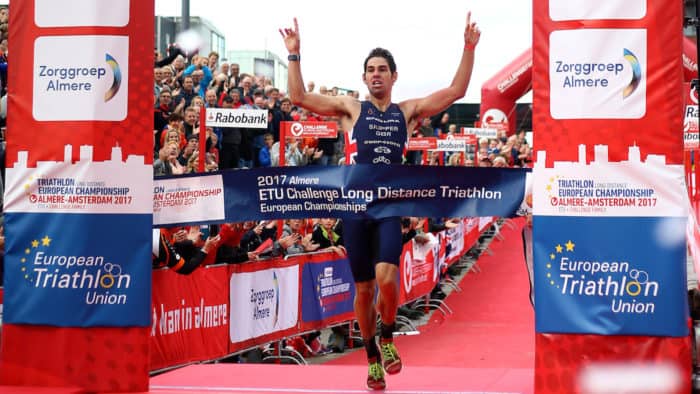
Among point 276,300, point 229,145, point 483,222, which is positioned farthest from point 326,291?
point 483,222

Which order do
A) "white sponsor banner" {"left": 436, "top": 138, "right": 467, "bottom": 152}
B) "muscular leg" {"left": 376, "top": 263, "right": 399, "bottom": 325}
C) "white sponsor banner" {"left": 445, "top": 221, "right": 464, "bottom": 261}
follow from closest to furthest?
"muscular leg" {"left": 376, "top": 263, "right": 399, "bottom": 325}, "white sponsor banner" {"left": 445, "top": 221, "right": 464, "bottom": 261}, "white sponsor banner" {"left": 436, "top": 138, "right": 467, "bottom": 152}

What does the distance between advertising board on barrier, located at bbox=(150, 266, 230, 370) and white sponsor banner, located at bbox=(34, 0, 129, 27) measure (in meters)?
2.64

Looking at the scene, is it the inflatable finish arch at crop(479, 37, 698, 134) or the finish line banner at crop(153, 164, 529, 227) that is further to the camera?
the inflatable finish arch at crop(479, 37, 698, 134)

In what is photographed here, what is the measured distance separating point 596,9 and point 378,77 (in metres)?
1.65

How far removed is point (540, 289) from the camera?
20.5 ft

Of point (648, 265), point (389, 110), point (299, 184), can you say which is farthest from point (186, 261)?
point (648, 265)

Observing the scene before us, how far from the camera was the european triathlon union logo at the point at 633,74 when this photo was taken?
19.9 feet

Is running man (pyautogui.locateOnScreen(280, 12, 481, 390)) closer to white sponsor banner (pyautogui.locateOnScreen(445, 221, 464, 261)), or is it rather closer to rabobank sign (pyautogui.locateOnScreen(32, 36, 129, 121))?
rabobank sign (pyautogui.locateOnScreen(32, 36, 129, 121))

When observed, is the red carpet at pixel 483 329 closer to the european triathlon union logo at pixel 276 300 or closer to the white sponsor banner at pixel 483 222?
the european triathlon union logo at pixel 276 300

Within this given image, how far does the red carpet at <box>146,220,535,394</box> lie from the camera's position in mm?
6934

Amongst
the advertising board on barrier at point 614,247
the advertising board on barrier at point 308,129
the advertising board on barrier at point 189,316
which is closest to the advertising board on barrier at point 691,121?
the advertising board on barrier at point 308,129

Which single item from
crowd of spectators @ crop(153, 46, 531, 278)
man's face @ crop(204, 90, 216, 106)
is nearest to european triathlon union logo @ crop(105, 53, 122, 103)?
crowd of spectators @ crop(153, 46, 531, 278)

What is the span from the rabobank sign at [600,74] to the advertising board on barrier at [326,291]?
594 centimetres

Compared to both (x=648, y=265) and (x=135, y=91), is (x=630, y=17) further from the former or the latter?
(x=135, y=91)
